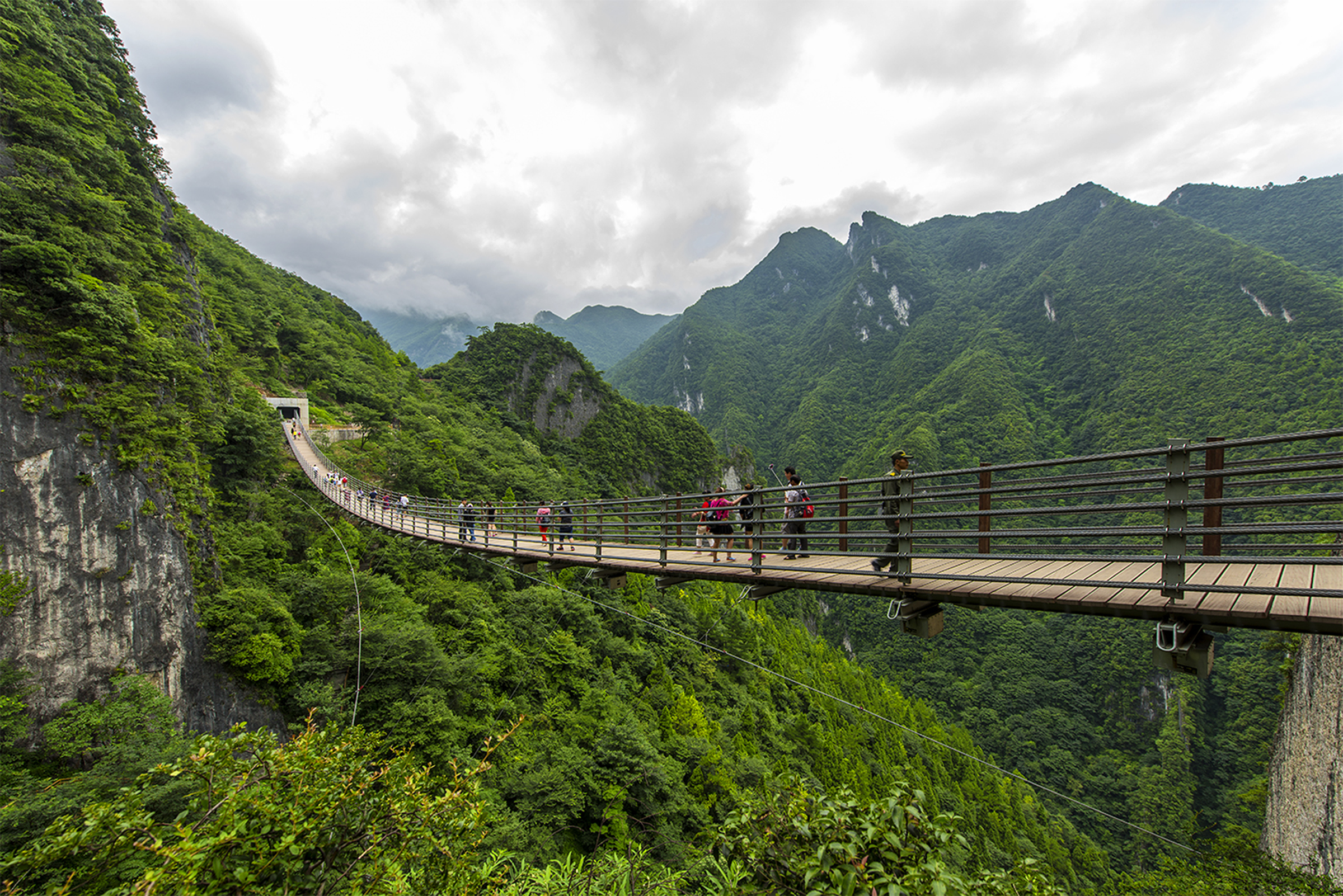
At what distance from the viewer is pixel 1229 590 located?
2.95 metres

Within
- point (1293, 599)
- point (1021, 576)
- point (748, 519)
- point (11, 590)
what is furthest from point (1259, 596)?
point (11, 590)

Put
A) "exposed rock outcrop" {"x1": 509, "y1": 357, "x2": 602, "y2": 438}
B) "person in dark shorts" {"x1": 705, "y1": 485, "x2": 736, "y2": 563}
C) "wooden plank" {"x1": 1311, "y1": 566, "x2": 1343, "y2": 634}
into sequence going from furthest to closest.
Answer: "exposed rock outcrop" {"x1": 509, "y1": 357, "x2": 602, "y2": 438} < "person in dark shorts" {"x1": 705, "y1": 485, "x2": 736, "y2": 563} < "wooden plank" {"x1": 1311, "y1": 566, "x2": 1343, "y2": 634}

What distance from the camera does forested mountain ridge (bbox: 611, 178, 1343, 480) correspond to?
63.3 m

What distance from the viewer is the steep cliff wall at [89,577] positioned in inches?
307

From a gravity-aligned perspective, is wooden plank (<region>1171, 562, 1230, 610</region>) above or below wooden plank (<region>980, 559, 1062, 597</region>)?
above

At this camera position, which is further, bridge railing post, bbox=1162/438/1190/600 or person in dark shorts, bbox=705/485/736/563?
person in dark shorts, bbox=705/485/736/563

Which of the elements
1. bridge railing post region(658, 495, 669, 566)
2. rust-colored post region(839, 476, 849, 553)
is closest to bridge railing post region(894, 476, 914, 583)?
rust-colored post region(839, 476, 849, 553)

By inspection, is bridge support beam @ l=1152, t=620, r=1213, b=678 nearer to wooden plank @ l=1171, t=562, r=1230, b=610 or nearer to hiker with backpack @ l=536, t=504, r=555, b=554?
wooden plank @ l=1171, t=562, r=1230, b=610

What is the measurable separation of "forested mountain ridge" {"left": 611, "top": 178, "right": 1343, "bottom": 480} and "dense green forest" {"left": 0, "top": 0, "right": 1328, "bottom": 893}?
177 feet

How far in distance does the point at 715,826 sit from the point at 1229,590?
3.88 metres

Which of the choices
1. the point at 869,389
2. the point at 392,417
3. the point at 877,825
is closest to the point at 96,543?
the point at 877,825

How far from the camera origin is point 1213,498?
3.18m

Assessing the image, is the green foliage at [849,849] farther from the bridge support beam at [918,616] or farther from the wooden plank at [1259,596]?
the wooden plank at [1259,596]

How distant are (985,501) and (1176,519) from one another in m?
1.48
